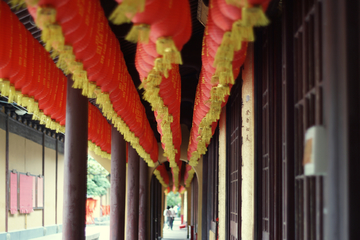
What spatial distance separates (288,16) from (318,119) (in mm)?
1321

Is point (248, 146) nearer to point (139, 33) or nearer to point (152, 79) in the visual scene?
point (152, 79)

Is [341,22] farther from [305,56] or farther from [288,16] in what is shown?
[288,16]

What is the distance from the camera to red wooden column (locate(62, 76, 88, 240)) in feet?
19.4

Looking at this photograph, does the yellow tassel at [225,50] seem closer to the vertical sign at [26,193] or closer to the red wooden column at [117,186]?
the red wooden column at [117,186]

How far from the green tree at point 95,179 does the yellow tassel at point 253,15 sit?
2842 cm

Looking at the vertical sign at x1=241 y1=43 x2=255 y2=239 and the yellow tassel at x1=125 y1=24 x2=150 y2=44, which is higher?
the yellow tassel at x1=125 y1=24 x2=150 y2=44

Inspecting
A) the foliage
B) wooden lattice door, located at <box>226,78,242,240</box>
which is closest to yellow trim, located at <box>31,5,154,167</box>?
wooden lattice door, located at <box>226,78,242,240</box>

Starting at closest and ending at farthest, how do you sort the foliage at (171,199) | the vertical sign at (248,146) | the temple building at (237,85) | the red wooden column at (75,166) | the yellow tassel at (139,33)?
the temple building at (237,85) → the yellow tassel at (139,33) → the vertical sign at (248,146) → the red wooden column at (75,166) → the foliage at (171,199)

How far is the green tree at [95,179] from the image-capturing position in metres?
30.4

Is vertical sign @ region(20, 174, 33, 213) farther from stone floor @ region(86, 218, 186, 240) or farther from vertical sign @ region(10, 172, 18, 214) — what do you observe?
stone floor @ region(86, 218, 186, 240)

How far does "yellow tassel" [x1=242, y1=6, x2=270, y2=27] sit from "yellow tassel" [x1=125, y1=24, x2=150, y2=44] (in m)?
0.65

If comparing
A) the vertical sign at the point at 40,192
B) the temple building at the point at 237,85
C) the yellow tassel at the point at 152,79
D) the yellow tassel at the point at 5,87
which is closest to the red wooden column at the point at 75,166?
the temple building at the point at 237,85

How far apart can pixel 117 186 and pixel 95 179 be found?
2202cm

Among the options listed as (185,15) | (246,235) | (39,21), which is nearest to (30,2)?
(39,21)
